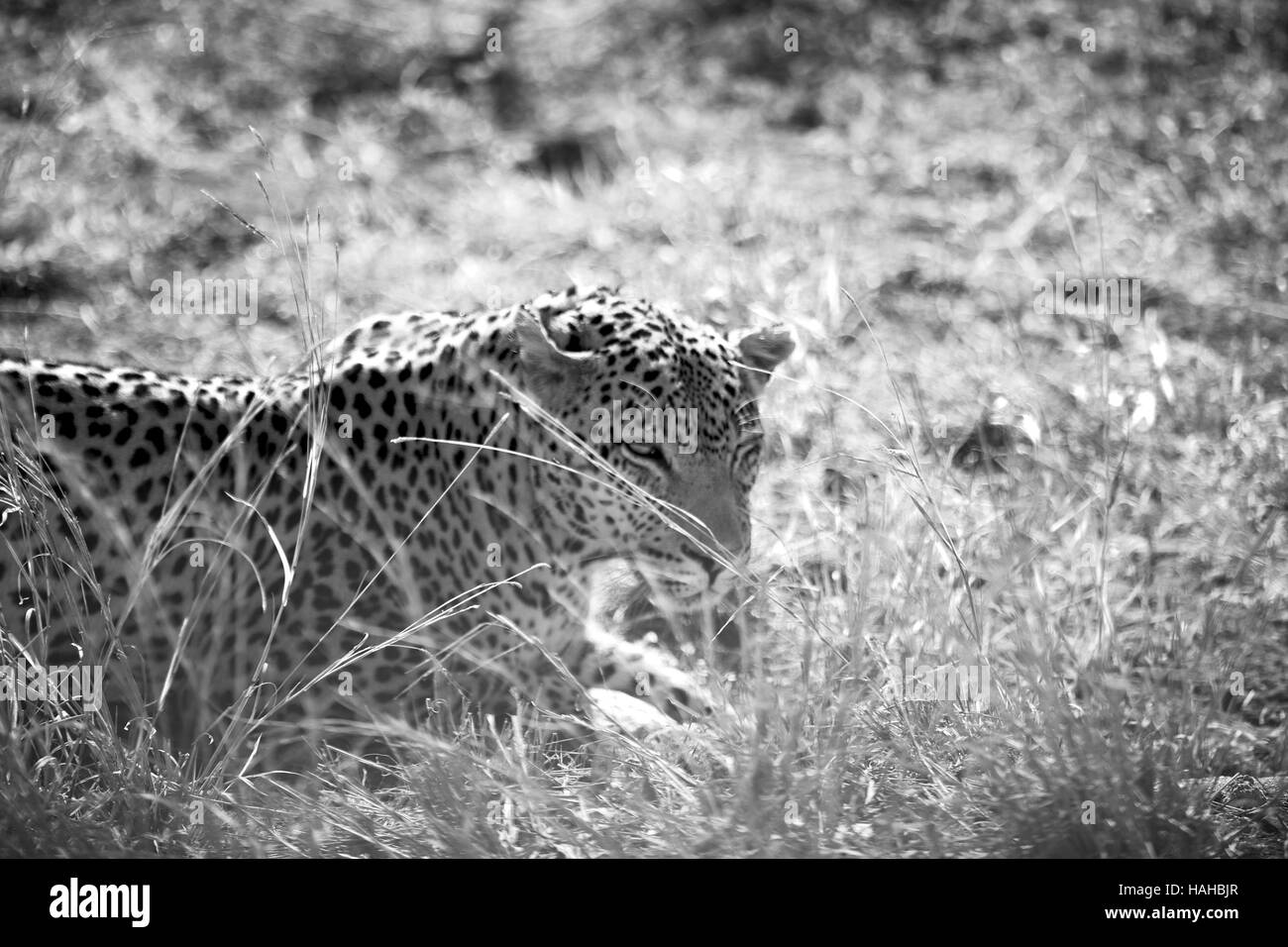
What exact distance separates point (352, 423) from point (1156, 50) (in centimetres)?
762

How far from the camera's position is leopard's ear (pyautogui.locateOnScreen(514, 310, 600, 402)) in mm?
4621

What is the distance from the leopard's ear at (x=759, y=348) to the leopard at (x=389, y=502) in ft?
0.08

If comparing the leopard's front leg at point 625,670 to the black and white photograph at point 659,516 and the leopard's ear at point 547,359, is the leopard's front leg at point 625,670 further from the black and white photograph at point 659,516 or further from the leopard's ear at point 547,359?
the leopard's ear at point 547,359

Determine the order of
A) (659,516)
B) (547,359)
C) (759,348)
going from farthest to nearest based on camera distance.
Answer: (759,348) → (547,359) → (659,516)

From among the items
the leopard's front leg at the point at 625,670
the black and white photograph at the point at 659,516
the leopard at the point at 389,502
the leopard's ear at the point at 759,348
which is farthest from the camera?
the leopard's front leg at the point at 625,670

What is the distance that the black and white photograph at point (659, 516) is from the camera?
4109 millimetres

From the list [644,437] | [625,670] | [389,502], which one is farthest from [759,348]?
[389,502]

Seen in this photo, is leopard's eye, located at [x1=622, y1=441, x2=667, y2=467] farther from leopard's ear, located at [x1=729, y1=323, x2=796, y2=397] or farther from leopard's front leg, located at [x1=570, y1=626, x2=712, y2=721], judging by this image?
leopard's front leg, located at [x1=570, y1=626, x2=712, y2=721]

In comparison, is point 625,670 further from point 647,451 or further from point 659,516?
point 659,516

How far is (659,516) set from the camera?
434 centimetres

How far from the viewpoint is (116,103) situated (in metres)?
9.99

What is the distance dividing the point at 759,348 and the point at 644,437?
0.72 metres

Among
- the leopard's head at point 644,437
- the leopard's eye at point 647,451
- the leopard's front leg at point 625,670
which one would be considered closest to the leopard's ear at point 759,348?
the leopard's head at point 644,437
